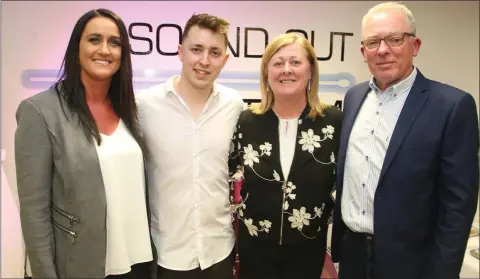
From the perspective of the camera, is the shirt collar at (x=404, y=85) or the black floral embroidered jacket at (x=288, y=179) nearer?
the shirt collar at (x=404, y=85)

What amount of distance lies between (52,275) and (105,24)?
41.8 inches

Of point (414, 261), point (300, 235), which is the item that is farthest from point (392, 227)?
point (300, 235)

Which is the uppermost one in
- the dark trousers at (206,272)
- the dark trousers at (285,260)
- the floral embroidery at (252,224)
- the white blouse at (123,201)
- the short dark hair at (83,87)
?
the short dark hair at (83,87)

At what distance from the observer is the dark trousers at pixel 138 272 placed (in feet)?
5.64

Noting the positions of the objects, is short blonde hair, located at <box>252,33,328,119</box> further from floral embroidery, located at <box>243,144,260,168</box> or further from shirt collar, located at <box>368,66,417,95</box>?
shirt collar, located at <box>368,66,417,95</box>

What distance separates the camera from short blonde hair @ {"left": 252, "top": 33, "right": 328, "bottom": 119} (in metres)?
1.99

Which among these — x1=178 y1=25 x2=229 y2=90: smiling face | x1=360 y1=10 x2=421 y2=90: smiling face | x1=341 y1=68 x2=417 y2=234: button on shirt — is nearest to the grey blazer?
x1=178 y1=25 x2=229 y2=90: smiling face

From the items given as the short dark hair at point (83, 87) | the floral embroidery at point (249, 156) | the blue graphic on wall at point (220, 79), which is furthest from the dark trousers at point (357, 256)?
the blue graphic on wall at point (220, 79)

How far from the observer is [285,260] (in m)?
1.97

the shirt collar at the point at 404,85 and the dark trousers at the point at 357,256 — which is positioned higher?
the shirt collar at the point at 404,85

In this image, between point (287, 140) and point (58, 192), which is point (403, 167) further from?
point (58, 192)

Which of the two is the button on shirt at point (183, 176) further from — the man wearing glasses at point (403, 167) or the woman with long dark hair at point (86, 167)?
the man wearing glasses at point (403, 167)

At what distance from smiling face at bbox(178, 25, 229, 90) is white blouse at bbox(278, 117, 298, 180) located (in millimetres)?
445

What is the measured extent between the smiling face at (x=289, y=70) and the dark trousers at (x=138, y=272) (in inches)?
42.4
